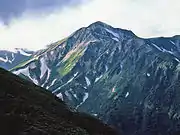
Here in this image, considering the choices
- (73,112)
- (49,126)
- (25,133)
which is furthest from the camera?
(73,112)

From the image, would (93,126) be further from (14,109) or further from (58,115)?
(14,109)

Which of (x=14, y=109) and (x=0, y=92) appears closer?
(x=14, y=109)

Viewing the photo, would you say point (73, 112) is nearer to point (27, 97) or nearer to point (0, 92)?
point (27, 97)

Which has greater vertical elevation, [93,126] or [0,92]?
[0,92]

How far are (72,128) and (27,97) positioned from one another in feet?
79.3

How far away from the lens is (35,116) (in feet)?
388

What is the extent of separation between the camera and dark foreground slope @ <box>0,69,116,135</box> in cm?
10856

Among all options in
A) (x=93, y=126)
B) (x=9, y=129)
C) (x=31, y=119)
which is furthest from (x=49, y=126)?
→ (x=93, y=126)

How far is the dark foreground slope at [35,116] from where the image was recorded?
10856 centimetres

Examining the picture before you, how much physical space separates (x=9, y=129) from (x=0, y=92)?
84.7ft

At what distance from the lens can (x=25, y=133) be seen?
104188mm

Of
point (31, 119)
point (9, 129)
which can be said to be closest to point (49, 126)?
point (31, 119)

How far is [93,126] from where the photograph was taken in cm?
13362

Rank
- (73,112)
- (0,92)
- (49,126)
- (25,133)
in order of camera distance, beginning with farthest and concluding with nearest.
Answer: (73,112) < (0,92) < (49,126) < (25,133)
